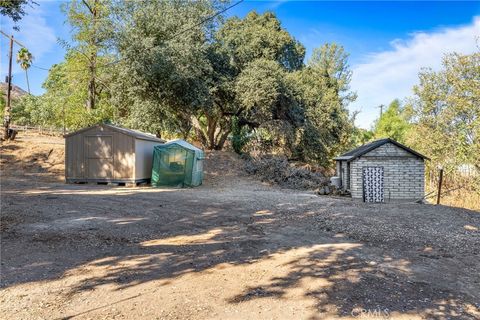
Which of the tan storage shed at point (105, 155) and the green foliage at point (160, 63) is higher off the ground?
the green foliage at point (160, 63)

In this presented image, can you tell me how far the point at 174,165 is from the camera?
14.6m

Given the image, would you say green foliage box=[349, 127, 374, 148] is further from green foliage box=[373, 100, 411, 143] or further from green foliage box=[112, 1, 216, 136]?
green foliage box=[112, 1, 216, 136]

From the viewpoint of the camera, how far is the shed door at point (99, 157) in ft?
46.8

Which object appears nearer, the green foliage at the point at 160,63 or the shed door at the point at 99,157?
the shed door at the point at 99,157

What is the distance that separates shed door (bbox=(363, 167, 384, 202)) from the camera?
448 inches

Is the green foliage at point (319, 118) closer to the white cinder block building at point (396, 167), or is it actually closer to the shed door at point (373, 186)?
the white cinder block building at point (396, 167)

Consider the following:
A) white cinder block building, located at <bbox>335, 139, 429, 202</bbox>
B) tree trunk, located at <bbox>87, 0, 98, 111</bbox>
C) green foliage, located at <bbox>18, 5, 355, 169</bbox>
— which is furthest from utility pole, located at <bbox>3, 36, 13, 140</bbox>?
white cinder block building, located at <bbox>335, 139, 429, 202</bbox>

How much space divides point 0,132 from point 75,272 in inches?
898

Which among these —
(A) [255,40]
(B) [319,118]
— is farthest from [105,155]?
(B) [319,118]

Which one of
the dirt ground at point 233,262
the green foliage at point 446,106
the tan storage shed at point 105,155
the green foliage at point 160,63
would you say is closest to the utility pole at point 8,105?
the green foliage at point 160,63

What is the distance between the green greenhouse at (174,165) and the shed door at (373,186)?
23.8 ft

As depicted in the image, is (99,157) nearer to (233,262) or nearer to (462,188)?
(233,262)

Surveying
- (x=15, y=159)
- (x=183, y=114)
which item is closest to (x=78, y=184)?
(x=15, y=159)

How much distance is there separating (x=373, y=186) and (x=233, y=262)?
823cm
